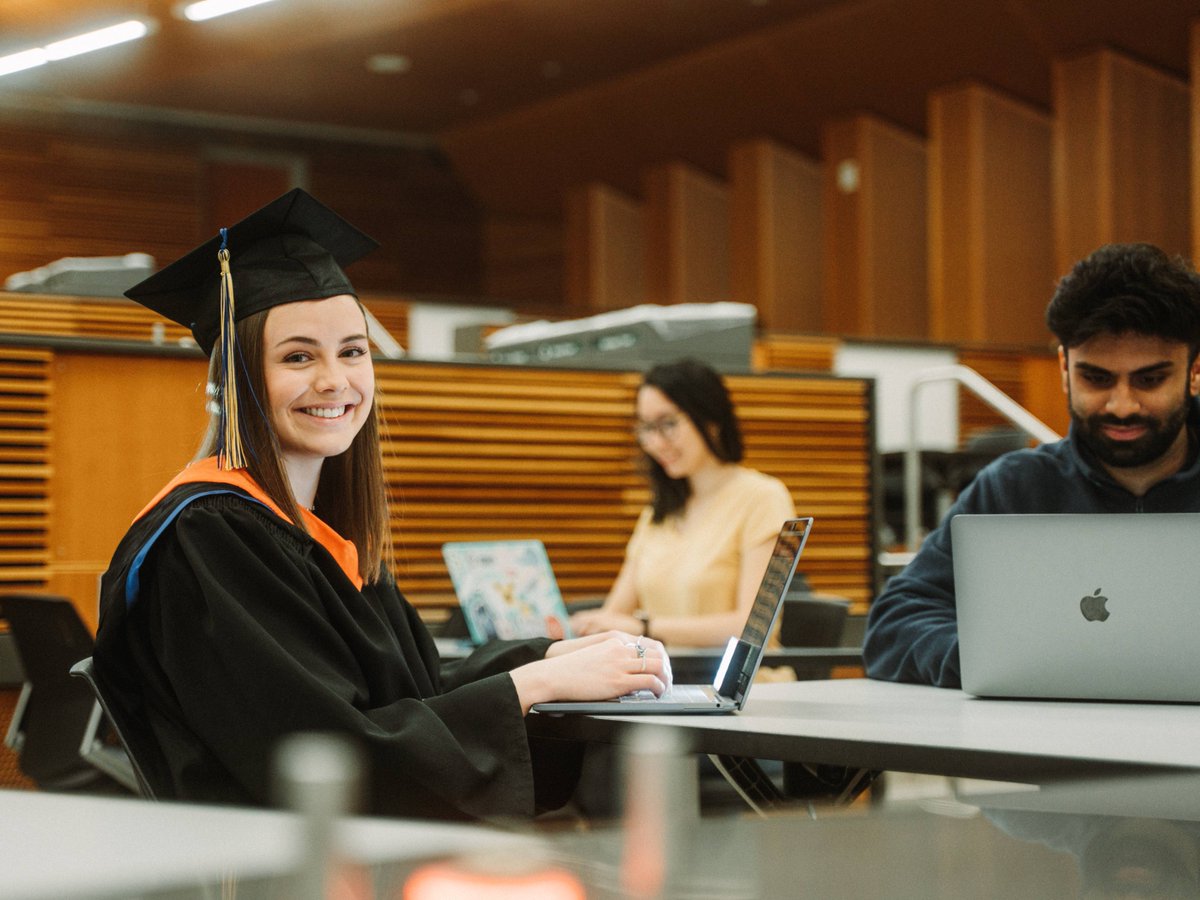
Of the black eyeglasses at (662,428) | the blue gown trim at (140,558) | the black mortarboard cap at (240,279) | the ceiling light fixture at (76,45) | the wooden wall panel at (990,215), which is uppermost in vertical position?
the ceiling light fixture at (76,45)

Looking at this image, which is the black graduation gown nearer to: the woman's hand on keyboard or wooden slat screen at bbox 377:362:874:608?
the woman's hand on keyboard

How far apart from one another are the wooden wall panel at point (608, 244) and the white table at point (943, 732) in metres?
13.3

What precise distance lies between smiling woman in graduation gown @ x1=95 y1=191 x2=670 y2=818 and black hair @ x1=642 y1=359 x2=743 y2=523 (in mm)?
1957

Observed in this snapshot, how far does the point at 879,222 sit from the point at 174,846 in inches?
492

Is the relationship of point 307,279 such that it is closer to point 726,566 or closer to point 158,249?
point 726,566

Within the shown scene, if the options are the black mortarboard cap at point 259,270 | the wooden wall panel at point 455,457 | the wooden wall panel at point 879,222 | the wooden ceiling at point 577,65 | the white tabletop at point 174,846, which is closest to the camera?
the white tabletop at point 174,846

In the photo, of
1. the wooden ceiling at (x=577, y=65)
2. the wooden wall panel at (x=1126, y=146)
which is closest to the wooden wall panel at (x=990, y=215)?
the wooden ceiling at (x=577, y=65)

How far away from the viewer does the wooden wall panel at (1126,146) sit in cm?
1095

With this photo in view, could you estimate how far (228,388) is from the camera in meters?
2.06

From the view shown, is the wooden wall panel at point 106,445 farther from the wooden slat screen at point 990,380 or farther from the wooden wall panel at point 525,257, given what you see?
the wooden wall panel at point 525,257

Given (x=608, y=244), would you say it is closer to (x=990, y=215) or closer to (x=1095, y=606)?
(x=990, y=215)

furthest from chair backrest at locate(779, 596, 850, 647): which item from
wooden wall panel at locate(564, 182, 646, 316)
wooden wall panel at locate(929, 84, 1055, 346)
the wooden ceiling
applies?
wooden wall panel at locate(564, 182, 646, 316)

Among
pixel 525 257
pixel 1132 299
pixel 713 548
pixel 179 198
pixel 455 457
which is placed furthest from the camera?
pixel 525 257

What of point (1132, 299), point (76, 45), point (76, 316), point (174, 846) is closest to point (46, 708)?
point (1132, 299)
